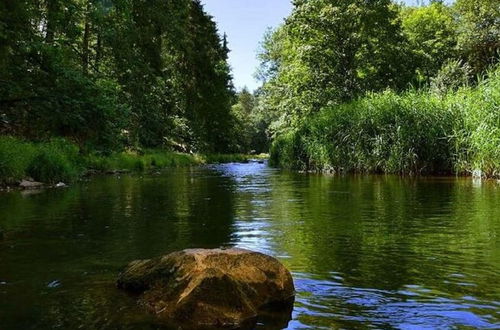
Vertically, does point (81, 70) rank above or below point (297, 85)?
below

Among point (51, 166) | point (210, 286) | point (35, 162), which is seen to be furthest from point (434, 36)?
point (210, 286)

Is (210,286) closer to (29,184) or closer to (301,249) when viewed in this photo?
(301,249)

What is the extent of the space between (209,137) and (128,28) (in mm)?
42627

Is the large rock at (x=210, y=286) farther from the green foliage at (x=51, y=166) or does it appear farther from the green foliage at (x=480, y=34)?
the green foliage at (x=480, y=34)

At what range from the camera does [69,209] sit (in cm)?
1062

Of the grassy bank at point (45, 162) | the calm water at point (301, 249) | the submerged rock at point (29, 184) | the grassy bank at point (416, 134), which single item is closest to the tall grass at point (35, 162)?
the grassy bank at point (45, 162)

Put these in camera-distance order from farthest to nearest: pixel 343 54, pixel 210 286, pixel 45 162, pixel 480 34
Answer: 1. pixel 480 34
2. pixel 343 54
3. pixel 45 162
4. pixel 210 286

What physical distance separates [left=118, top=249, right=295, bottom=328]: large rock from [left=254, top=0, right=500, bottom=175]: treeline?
42.5ft

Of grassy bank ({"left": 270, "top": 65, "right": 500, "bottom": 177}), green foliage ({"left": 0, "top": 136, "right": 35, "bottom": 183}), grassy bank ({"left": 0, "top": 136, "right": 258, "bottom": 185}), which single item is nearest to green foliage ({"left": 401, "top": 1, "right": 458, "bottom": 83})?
grassy bank ({"left": 270, "top": 65, "right": 500, "bottom": 177})

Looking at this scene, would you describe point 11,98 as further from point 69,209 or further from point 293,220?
point 293,220

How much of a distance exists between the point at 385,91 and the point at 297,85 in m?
9.30

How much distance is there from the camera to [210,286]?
4000mm

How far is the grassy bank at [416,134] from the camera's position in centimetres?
1623

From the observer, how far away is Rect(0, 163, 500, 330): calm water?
4051mm
